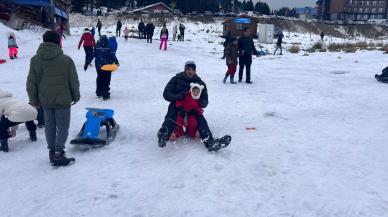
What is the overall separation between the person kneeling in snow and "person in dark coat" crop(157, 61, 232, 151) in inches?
2.5

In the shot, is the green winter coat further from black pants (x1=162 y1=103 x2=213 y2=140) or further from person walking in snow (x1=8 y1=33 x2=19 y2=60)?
person walking in snow (x1=8 y1=33 x2=19 y2=60)

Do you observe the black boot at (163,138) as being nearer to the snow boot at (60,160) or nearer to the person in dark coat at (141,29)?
the snow boot at (60,160)

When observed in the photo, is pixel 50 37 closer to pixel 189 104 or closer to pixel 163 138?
pixel 163 138

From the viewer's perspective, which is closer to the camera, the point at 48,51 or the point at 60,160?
the point at 48,51

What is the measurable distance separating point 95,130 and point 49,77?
1.41 meters

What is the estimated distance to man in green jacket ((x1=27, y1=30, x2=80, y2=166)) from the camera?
456 cm

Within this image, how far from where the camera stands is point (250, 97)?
393 inches

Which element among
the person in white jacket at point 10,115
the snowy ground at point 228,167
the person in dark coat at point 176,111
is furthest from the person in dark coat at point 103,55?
the person in dark coat at point 176,111

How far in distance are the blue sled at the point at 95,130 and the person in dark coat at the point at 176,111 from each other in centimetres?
106

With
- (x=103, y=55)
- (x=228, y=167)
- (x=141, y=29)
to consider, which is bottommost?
(x=228, y=167)

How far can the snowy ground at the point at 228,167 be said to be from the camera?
12.8 feet

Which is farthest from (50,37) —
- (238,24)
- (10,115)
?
(238,24)

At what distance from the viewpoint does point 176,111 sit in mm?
5871

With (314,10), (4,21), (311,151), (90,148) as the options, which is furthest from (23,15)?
(314,10)
